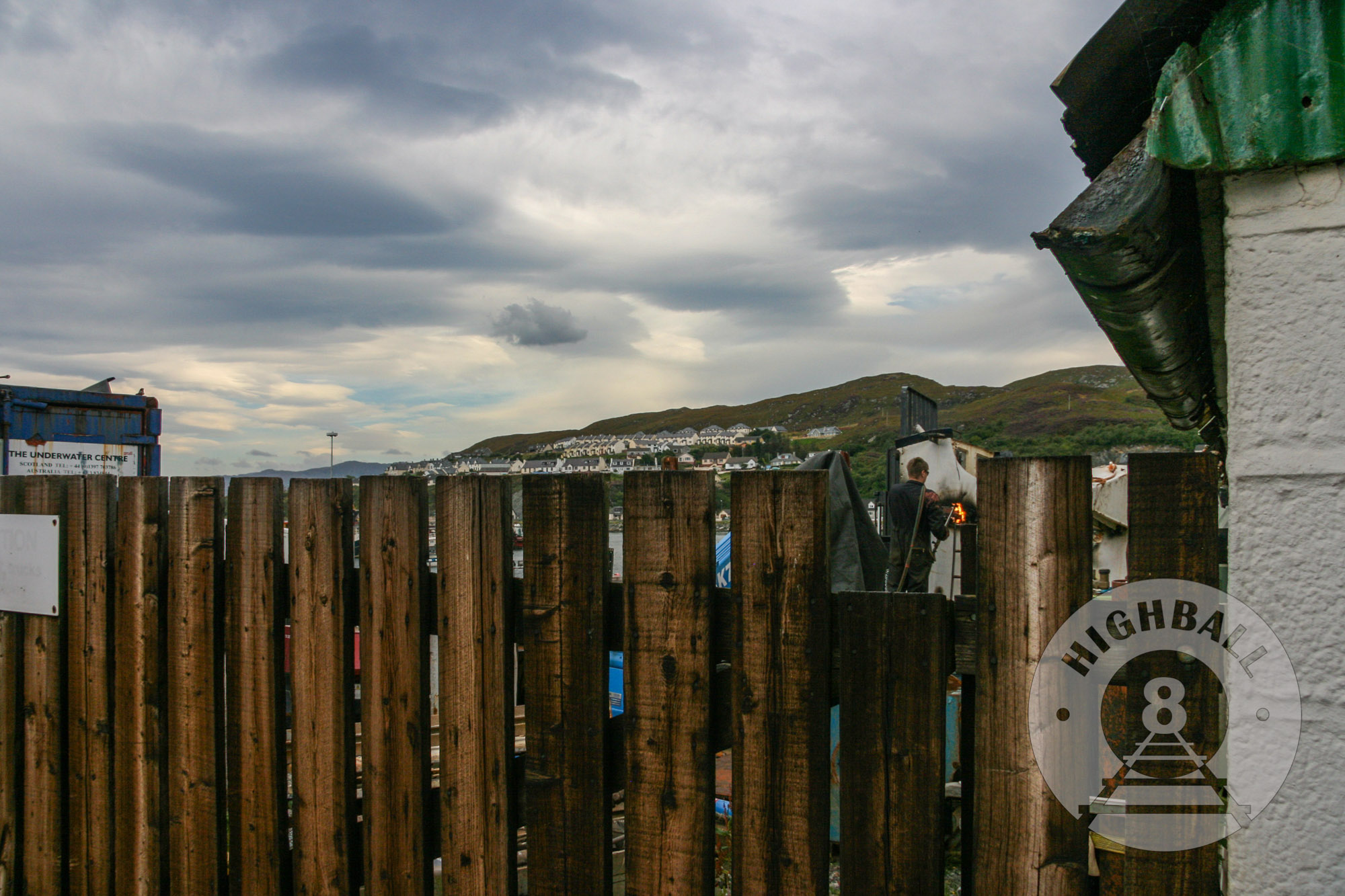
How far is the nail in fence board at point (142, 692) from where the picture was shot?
2771mm

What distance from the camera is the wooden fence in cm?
168

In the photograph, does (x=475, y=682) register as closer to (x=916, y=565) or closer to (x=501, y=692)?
(x=501, y=692)

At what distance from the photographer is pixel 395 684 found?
2312mm

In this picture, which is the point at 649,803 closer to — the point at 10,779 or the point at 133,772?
the point at 133,772

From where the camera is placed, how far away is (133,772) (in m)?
2.81

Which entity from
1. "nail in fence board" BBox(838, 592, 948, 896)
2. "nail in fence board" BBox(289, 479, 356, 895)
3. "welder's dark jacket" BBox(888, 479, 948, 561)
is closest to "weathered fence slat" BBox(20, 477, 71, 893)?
"nail in fence board" BBox(289, 479, 356, 895)

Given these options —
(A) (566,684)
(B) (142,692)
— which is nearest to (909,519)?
(A) (566,684)

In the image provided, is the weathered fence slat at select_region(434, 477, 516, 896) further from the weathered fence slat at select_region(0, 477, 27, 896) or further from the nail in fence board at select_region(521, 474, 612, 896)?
the weathered fence slat at select_region(0, 477, 27, 896)

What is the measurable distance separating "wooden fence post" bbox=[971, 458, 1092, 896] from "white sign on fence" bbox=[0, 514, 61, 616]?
3.41m

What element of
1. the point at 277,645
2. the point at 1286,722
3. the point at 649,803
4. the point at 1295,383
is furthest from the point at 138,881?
the point at 1295,383

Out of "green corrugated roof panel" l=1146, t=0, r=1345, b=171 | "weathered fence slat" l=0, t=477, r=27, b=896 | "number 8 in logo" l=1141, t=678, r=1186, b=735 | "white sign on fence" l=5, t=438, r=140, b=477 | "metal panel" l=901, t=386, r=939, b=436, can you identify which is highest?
"green corrugated roof panel" l=1146, t=0, r=1345, b=171

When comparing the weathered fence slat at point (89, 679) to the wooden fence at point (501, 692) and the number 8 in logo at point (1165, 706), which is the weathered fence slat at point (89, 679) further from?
the number 8 in logo at point (1165, 706)

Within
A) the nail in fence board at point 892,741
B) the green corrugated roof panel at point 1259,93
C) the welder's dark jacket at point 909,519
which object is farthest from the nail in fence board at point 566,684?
the welder's dark jacket at point 909,519

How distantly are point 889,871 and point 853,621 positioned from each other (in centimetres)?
58
